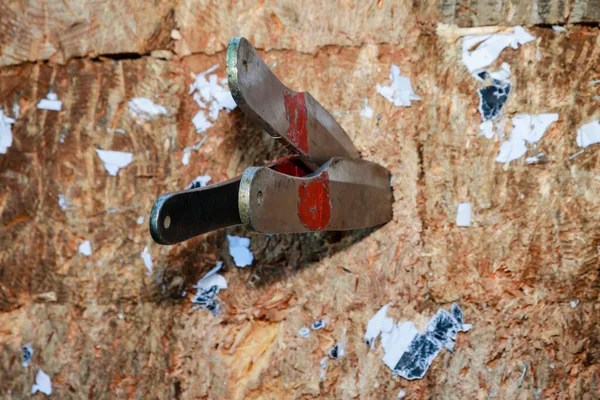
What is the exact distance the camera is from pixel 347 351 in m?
1.40

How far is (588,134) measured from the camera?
4.36 feet

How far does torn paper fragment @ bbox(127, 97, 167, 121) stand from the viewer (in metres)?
1.50

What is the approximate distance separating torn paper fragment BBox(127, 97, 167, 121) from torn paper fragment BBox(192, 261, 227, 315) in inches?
15.1

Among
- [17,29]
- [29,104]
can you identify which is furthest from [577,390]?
[17,29]

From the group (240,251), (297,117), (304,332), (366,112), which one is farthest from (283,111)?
(304,332)

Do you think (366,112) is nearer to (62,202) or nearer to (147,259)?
(147,259)

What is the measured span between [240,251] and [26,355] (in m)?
0.60

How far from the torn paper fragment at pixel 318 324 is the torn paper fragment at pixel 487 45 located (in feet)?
2.09

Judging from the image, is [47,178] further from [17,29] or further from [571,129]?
[571,129]

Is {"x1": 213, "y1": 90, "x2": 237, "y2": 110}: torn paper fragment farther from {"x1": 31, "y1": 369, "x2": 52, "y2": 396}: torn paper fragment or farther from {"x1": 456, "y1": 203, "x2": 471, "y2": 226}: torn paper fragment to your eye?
{"x1": 31, "y1": 369, "x2": 52, "y2": 396}: torn paper fragment

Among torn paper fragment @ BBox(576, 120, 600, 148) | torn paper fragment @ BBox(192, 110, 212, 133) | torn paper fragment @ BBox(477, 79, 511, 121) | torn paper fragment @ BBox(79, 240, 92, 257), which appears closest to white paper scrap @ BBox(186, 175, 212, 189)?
torn paper fragment @ BBox(192, 110, 212, 133)

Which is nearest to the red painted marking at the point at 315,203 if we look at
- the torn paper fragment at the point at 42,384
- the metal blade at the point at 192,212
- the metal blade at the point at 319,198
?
the metal blade at the point at 319,198

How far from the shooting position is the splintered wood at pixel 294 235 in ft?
4.41

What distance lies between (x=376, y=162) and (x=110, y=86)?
2.17ft
